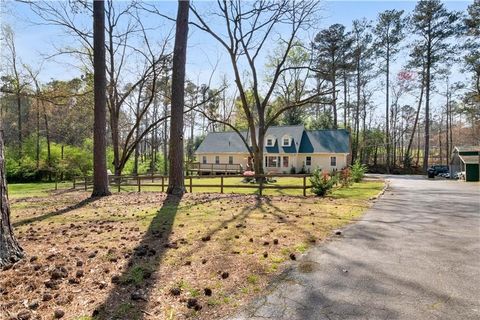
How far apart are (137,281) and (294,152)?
32.1m

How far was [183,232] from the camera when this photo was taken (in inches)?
223

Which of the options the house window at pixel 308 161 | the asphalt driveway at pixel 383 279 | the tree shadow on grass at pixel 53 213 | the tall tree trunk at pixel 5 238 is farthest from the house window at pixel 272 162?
the tall tree trunk at pixel 5 238

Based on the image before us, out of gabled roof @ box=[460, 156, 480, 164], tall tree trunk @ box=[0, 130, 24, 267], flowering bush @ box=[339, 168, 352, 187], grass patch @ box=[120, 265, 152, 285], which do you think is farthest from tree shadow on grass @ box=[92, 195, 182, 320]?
gabled roof @ box=[460, 156, 480, 164]

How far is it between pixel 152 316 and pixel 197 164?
3604 centimetres

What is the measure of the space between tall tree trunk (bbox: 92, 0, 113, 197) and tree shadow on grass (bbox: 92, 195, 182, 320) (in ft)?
21.0

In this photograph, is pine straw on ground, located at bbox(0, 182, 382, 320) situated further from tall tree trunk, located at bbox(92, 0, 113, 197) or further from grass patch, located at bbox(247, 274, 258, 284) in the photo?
tall tree trunk, located at bbox(92, 0, 113, 197)

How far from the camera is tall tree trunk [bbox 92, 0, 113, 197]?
10.9 metres

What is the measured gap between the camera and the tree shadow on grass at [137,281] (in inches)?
111

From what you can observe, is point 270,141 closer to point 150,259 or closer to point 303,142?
point 303,142

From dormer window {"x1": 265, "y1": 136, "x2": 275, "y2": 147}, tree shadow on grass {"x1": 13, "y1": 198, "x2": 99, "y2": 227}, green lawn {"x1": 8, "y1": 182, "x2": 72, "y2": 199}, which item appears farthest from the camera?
dormer window {"x1": 265, "y1": 136, "x2": 275, "y2": 147}

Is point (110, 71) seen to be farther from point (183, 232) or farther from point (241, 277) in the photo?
point (241, 277)

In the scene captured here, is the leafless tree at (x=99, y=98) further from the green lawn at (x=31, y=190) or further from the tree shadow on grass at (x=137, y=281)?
the tree shadow on grass at (x=137, y=281)

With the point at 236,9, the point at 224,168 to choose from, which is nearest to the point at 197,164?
the point at 224,168

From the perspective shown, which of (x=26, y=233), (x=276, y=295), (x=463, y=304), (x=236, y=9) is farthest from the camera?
(x=236, y=9)
